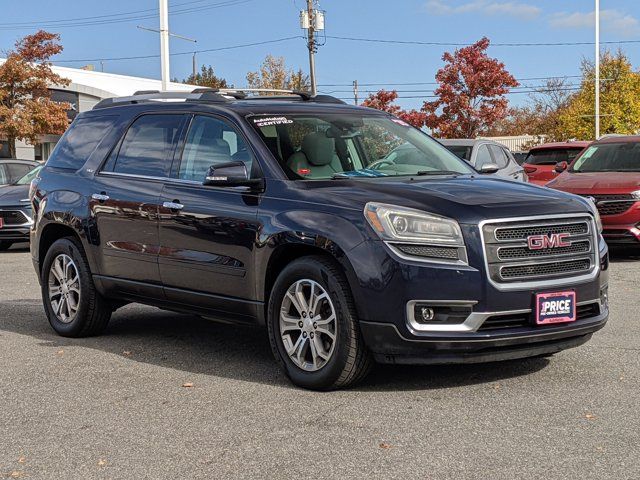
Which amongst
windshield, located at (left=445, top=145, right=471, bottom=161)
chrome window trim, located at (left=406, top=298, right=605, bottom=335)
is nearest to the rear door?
chrome window trim, located at (left=406, top=298, right=605, bottom=335)

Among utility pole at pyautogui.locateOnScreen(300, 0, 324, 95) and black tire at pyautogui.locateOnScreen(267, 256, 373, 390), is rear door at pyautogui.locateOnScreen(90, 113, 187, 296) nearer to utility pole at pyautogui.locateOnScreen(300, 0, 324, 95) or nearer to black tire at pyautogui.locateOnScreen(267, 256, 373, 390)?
black tire at pyautogui.locateOnScreen(267, 256, 373, 390)

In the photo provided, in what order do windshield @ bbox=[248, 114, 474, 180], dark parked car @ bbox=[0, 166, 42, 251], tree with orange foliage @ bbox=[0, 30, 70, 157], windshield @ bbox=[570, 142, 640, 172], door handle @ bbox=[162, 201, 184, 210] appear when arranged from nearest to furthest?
windshield @ bbox=[248, 114, 474, 180] < door handle @ bbox=[162, 201, 184, 210] < windshield @ bbox=[570, 142, 640, 172] < dark parked car @ bbox=[0, 166, 42, 251] < tree with orange foliage @ bbox=[0, 30, 70, 157]

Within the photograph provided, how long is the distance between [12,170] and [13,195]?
5.48 feet

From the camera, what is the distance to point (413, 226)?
18.0ft

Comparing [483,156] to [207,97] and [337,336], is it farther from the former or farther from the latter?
[337,336]

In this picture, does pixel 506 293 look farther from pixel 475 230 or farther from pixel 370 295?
pixel 370 295

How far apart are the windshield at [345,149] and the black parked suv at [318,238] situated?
0.6 inches

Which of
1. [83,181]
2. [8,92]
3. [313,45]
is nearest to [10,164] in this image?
[83,181]

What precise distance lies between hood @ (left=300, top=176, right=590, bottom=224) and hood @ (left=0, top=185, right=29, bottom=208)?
11.5 metres

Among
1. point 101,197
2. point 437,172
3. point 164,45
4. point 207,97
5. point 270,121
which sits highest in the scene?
point 164,45

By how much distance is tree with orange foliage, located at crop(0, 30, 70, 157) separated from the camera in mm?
38156

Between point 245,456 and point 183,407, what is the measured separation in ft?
3.45

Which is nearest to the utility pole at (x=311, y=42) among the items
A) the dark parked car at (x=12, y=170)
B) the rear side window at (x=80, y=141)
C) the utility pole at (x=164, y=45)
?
the utility pole at (x=164, y=45)

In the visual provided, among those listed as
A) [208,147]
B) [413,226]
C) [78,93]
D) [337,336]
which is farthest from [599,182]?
[78,93]
